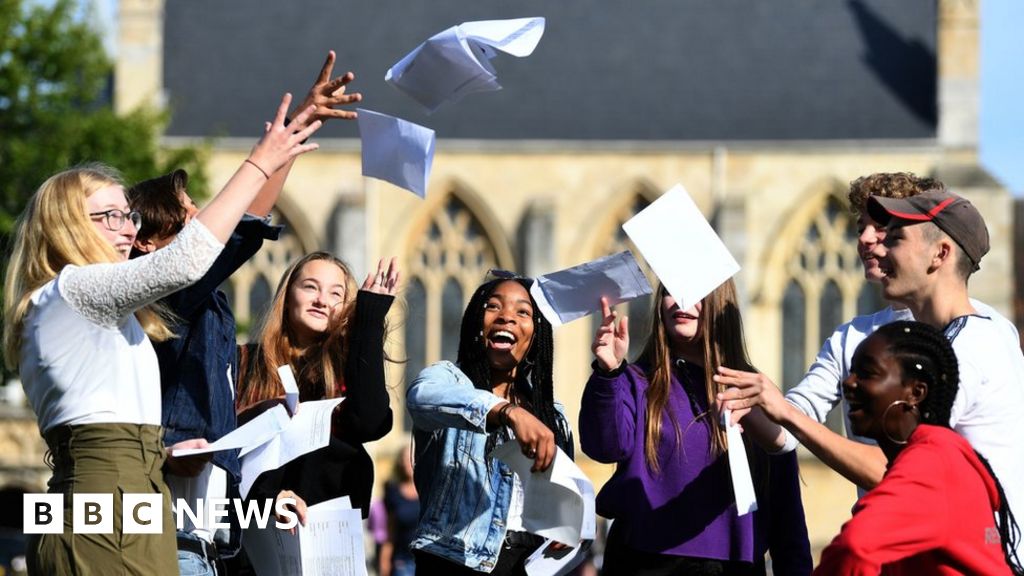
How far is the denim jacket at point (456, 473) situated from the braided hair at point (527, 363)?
0.11 metres

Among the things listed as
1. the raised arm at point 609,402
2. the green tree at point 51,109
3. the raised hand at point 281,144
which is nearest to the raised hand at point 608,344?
the raised arm at point 609,402

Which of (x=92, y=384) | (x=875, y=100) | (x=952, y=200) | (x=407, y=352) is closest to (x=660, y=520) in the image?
(x=952, y=200)

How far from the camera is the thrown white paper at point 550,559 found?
17.7 feet

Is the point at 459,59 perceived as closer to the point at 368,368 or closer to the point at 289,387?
the point at 368,368

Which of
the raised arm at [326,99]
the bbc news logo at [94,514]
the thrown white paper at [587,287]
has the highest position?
the raised arm at [326,99]

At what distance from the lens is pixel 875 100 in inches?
1125

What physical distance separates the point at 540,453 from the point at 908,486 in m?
1.40

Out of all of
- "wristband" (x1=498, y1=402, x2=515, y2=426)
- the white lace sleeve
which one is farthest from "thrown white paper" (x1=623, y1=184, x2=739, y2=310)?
the white lace sleeve

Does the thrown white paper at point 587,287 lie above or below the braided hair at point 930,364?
above

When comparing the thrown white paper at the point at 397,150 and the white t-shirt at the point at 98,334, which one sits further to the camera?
the thrown white paper at the point at 397,150

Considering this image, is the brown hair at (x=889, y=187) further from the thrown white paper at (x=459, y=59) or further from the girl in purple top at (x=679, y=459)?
the thrown white paper at (x=459, y=59)

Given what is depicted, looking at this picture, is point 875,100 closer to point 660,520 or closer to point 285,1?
point 285,1

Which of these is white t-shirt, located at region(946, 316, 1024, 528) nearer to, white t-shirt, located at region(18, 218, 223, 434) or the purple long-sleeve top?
the purple long-sleeve top

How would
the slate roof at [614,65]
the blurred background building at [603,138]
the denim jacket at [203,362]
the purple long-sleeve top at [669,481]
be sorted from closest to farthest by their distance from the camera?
the denim jacket at [203,362]
the purple long-sleeve top at [669,481]
the blurred background building at [603,138]
the slate roof at [614,65]
